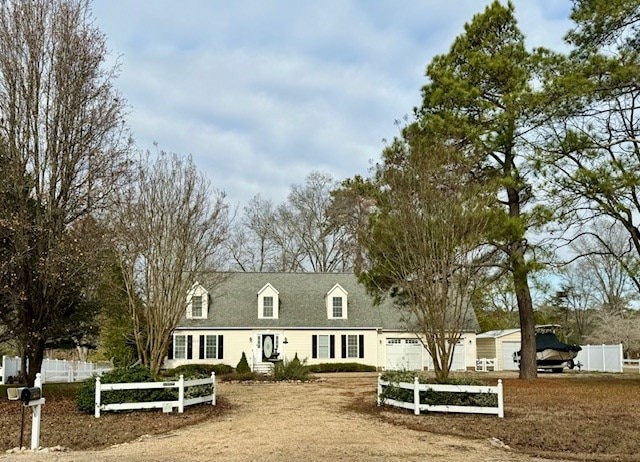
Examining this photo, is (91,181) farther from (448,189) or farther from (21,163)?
(448,189)

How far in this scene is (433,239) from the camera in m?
16.7

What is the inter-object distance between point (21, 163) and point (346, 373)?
810 inches

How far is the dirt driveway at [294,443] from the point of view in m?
9.46

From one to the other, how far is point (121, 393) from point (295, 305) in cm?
2367

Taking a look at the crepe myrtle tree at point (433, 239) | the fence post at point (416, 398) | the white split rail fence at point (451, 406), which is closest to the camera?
the white split rail fence at point (451, 406)

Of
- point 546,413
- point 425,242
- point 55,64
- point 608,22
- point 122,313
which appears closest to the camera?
point 546,413

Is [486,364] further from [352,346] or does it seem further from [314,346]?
[314,346]

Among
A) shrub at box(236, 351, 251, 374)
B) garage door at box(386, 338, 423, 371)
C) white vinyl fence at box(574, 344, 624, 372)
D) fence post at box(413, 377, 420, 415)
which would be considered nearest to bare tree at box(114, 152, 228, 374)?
fence post at box(413, 377, 420, 415)

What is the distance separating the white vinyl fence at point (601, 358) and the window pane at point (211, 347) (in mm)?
21332

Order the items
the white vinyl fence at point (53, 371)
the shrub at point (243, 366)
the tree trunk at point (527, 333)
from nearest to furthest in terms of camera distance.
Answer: the tree trunk at point (527, 333) → the white vinyl fence at point (53, 371) → the shrub at point (243, 366)

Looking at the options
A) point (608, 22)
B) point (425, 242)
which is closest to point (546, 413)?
point (425, 242)

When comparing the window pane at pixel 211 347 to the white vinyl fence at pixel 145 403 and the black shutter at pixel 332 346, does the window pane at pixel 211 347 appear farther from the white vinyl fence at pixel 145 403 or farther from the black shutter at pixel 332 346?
the white vinyl fence at pixel 145 403

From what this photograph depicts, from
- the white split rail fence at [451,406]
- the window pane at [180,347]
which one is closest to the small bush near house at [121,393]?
the white split rail fence at [451,406]

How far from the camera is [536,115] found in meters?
21.4
